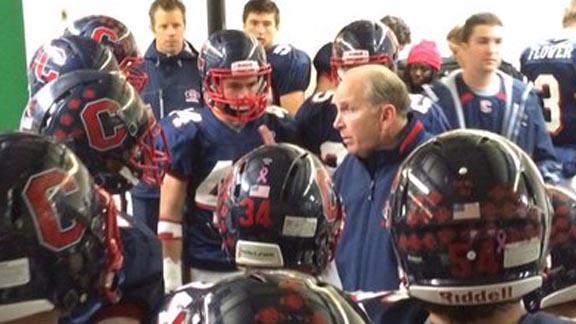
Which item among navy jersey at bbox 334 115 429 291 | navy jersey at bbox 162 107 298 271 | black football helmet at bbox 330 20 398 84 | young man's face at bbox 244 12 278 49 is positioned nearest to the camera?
navy jersey at bbox 334 115 429 291

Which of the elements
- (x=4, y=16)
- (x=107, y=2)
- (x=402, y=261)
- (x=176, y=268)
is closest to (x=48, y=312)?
(x=402, y=261)

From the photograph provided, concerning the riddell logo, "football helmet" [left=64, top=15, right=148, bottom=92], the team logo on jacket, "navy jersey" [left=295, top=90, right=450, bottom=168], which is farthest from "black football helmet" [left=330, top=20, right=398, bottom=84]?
the riddell logo

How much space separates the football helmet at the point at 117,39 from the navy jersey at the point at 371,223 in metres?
1.73

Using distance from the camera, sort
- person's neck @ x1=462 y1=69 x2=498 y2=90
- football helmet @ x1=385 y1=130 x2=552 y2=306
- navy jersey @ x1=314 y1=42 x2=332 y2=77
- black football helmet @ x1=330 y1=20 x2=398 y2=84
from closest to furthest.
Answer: football helmet @ x1=385 y1=130 x2=552 y2=306 < person's neck @ x1=462 y1=69 x2=498 y2=90 < black football helmet @ x1=330 y1=20 x2=398 y2=84 < navy jersey @ x1=314 y1=42 x2=332 y2=77

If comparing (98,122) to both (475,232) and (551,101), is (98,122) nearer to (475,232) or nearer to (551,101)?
(475,232)

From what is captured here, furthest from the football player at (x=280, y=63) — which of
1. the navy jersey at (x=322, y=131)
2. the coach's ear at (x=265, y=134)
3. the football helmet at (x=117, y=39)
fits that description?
the coach's ear at (x=265, y=134)

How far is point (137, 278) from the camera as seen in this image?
2.38 metres

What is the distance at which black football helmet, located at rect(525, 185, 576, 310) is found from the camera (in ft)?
7.39

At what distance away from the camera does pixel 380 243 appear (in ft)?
10.1

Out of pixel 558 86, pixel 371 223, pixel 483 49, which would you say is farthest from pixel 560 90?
pixel 371 223

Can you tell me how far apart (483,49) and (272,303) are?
3.27 metres

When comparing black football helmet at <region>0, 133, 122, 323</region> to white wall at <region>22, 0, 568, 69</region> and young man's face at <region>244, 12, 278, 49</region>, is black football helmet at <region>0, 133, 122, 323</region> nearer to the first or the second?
young man's face at <region>244, 12, 278, 49</region>

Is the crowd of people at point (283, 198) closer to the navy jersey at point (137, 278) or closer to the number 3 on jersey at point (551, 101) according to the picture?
the navy jersey at point (137, 278)

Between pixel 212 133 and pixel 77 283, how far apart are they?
6.74ft
